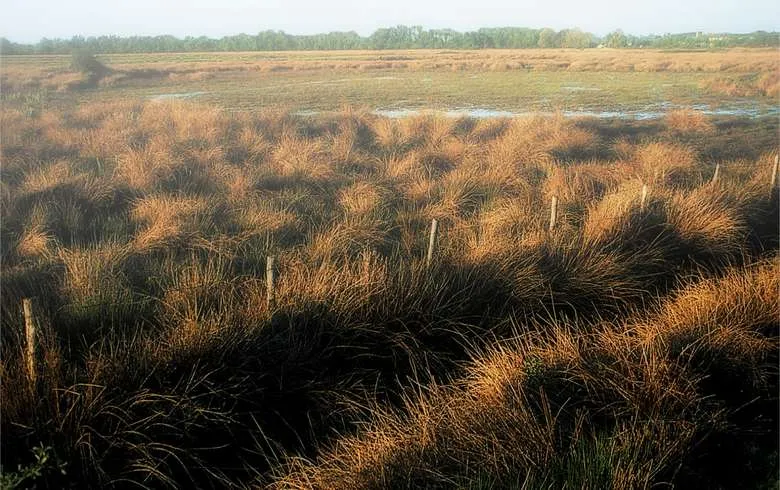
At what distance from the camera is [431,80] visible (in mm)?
38188

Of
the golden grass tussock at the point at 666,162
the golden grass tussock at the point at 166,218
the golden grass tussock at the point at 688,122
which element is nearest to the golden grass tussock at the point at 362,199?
the golden grass tussock at the point at 166,218

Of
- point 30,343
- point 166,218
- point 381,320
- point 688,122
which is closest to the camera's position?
point 30,343

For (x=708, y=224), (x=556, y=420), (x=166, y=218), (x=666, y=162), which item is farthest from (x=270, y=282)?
(x=666, y=162)

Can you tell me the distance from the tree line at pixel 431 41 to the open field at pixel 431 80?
811 millimetres

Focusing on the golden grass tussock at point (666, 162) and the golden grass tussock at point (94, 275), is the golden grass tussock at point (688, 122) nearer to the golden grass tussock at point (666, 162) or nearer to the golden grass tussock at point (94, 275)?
the golden grass tussock at point (666, 162)

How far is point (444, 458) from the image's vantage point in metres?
4.10

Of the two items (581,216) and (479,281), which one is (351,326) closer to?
(479,281)

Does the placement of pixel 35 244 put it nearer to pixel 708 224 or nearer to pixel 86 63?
pixel 708 224

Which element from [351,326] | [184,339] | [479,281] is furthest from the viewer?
[479,281]

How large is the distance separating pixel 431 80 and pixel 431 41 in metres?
2.98

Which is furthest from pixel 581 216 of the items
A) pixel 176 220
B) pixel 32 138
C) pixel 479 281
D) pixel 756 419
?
pixel 32 138

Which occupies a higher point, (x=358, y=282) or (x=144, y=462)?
(x=358, y=282)

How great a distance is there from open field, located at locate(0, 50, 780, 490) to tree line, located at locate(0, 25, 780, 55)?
1950 cm

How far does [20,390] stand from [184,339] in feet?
3.77
